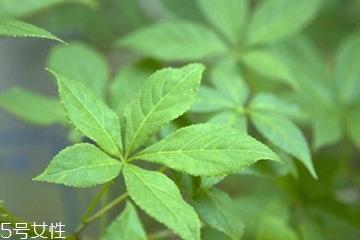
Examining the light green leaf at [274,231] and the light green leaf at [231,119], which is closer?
the light green leaf at [231,119]

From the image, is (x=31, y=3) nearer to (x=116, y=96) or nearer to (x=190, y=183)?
(x=116, y=96)

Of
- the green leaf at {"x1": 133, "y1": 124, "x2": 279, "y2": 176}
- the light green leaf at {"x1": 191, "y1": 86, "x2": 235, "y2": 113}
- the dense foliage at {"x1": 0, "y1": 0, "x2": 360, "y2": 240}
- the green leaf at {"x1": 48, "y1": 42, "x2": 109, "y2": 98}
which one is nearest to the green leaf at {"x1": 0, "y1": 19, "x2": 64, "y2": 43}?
the dense foliage at {"x1": 0, "y1": 0, "x2": 360, "y2": 240}

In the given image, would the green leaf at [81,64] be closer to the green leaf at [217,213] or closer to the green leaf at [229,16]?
the green leaf at [229,16]

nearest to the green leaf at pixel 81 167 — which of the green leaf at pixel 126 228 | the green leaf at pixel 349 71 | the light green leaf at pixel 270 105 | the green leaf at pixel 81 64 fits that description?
the green leaf at pixel 126 228

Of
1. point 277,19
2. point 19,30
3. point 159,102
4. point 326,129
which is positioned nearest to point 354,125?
point 326,129

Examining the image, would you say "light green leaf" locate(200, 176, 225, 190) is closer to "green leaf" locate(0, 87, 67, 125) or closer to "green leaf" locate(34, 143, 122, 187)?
"green leaf" locate(34, 143, 122, 187)
